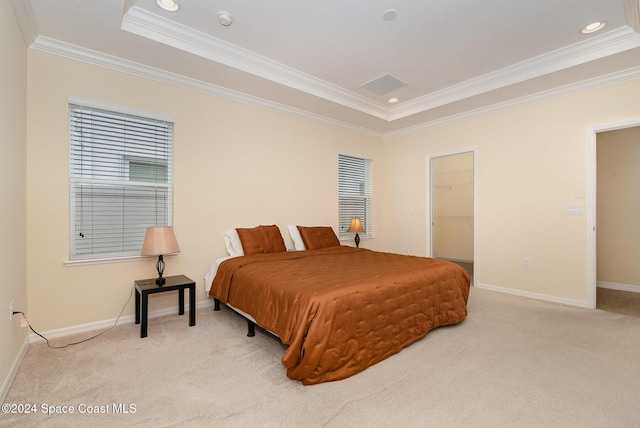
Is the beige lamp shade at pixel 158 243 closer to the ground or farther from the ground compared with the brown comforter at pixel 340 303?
farther from the ground

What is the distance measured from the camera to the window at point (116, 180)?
9.32ft

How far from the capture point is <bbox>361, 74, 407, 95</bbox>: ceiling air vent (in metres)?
3.77

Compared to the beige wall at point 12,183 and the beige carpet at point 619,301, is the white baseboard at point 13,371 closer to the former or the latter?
the beige wall at point 12,183

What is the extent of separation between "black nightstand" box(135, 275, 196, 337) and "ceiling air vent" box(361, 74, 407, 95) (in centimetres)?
318

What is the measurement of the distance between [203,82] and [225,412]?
3313mm

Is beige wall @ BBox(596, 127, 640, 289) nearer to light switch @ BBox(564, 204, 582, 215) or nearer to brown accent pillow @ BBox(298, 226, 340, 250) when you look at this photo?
light switch @ BBox(564, 204, 582, 215)

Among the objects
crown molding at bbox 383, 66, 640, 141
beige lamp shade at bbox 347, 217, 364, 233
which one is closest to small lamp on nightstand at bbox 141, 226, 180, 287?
beige lamp shade at bbox 347, 217, 364, 233

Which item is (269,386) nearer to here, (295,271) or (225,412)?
(225,412)

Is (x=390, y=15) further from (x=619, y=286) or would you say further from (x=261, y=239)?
(x=619, y=286)

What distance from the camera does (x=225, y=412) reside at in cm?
168

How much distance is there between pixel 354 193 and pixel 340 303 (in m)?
3.49

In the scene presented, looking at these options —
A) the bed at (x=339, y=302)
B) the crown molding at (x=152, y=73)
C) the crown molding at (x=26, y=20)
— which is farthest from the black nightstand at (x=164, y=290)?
the crown molding at (x=26, y=20)

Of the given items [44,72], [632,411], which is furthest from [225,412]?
[44,72]

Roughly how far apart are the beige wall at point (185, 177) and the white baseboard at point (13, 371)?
0.28 meters
